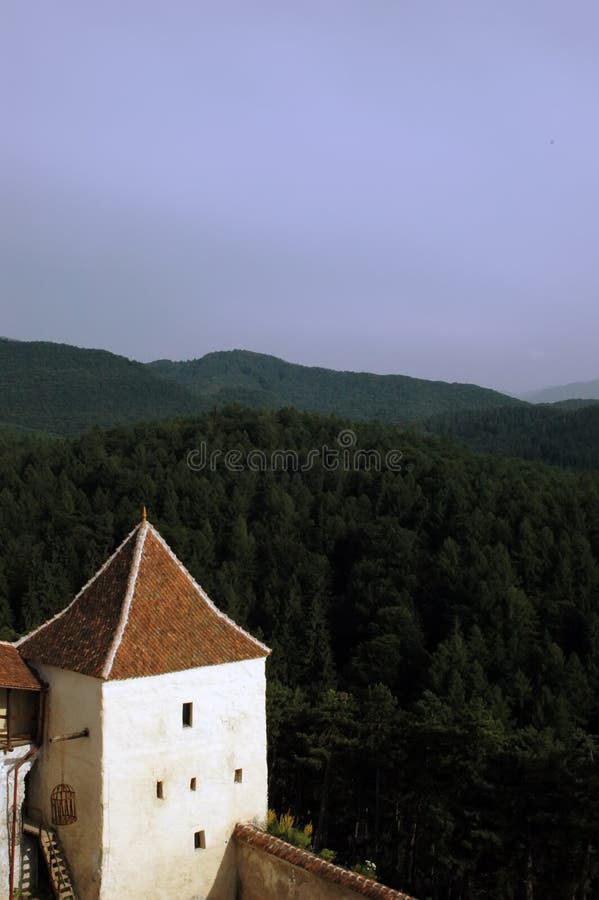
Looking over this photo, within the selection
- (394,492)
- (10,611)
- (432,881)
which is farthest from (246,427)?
(432,881)

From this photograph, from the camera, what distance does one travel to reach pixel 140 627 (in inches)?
755

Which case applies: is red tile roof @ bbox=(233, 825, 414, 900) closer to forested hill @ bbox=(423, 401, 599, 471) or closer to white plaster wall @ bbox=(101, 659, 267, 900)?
white plaster wall @ bbox=(101, 659, 267, 900)

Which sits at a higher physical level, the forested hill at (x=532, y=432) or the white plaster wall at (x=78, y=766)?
the forested hill at (x=532, y=432)

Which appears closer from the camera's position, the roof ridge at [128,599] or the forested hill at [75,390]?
the roof ridge at [128,599]

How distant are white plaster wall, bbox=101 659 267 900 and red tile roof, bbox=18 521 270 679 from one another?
0.33 m

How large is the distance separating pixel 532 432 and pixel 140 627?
5197 inches

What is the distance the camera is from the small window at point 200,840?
19.0 meters

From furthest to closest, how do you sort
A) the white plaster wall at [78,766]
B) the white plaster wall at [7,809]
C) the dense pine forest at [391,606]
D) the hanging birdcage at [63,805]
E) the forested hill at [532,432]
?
the forested hill at [532,432] → the dense pine forest at [391,606] → the white plaster wall at [7,809] → the hanging birdcage at [63,805] → the white plaster wall at [78,766]

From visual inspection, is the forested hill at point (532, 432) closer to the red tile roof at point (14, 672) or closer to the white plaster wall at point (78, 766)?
the red tile roof at point (14, 672)

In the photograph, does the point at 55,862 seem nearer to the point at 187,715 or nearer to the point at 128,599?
the point at 187,715

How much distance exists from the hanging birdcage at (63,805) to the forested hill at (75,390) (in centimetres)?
12443

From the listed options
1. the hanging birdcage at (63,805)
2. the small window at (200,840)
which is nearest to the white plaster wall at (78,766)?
the hanging birdcage at (63,805)

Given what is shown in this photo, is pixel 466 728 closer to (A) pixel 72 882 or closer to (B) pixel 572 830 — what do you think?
(B) pixel 572 830

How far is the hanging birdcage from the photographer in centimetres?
1861
